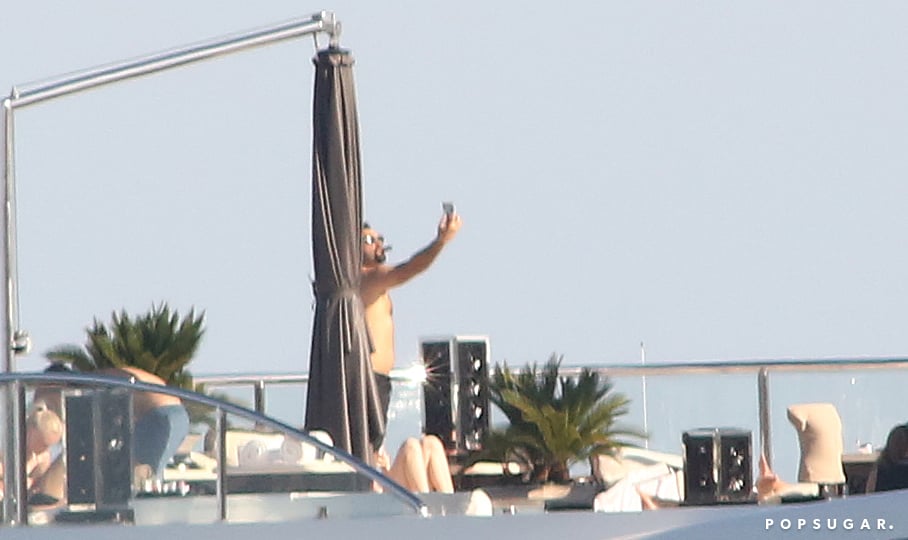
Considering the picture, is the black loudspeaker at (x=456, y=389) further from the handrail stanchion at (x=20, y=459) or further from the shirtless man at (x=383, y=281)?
the handrail stanchion at (x=20, y=459)

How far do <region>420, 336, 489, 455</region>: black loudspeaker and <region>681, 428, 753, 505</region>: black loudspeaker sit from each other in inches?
71.4

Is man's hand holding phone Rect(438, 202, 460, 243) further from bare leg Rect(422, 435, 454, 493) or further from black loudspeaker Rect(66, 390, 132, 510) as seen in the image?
black loudspeaker Rect(66, 390, 132, 510)

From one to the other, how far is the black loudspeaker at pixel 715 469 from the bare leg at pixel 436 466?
4.06 ft

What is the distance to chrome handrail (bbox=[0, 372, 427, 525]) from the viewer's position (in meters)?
11.5

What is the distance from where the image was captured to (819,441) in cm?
1461

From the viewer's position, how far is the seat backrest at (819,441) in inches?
557

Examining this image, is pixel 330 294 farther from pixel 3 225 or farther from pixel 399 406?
pixel 3 225

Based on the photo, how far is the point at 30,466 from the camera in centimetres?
1158

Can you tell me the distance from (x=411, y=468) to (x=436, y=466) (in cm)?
13

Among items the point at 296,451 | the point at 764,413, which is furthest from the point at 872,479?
the point at 296,451

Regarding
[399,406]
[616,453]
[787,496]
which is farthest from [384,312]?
[787,496]

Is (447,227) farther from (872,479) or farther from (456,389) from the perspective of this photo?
(872,479)

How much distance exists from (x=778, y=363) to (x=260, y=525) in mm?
4710

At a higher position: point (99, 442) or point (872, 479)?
point (99, 442)
